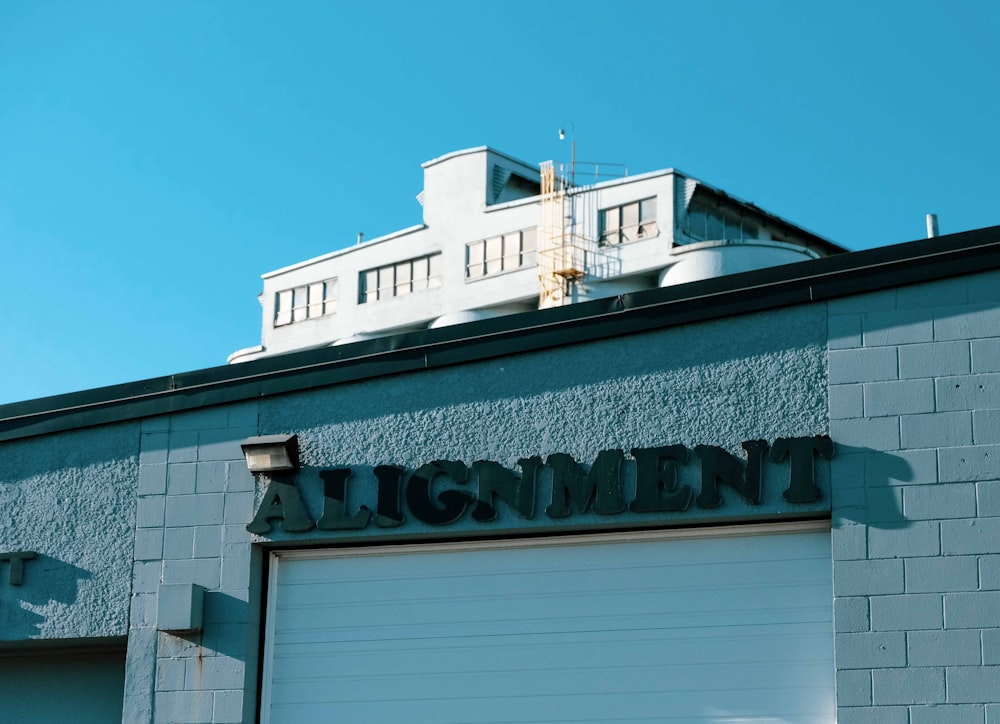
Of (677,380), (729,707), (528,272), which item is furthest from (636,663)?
(528,272)

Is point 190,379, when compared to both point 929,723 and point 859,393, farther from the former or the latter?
point 929,723

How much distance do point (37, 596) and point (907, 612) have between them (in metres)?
6.65

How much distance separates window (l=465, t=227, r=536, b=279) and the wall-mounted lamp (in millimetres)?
56013

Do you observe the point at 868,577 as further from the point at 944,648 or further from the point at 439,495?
the point at 439,495

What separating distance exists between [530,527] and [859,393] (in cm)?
245

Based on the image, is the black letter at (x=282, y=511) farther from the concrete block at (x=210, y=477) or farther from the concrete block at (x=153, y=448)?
the concrete block at (x=153, y=448)

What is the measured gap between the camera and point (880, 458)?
31.9 ft

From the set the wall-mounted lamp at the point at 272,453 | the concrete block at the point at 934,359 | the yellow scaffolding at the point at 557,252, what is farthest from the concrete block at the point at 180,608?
the yellow scaffolding at the point at 557,252

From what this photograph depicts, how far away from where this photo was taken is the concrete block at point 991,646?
911 centimetres

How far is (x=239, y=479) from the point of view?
1144 centimetres

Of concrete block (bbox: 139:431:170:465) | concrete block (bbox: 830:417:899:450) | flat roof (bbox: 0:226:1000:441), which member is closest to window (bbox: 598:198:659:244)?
flat roof (bbox: 0:226:1000:441)

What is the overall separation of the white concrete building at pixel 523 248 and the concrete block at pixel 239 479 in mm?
49938

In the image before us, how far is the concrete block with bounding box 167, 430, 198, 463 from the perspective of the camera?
1166 centimetres

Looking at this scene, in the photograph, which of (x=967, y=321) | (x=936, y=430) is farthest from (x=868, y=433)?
(x=967, y=321)
